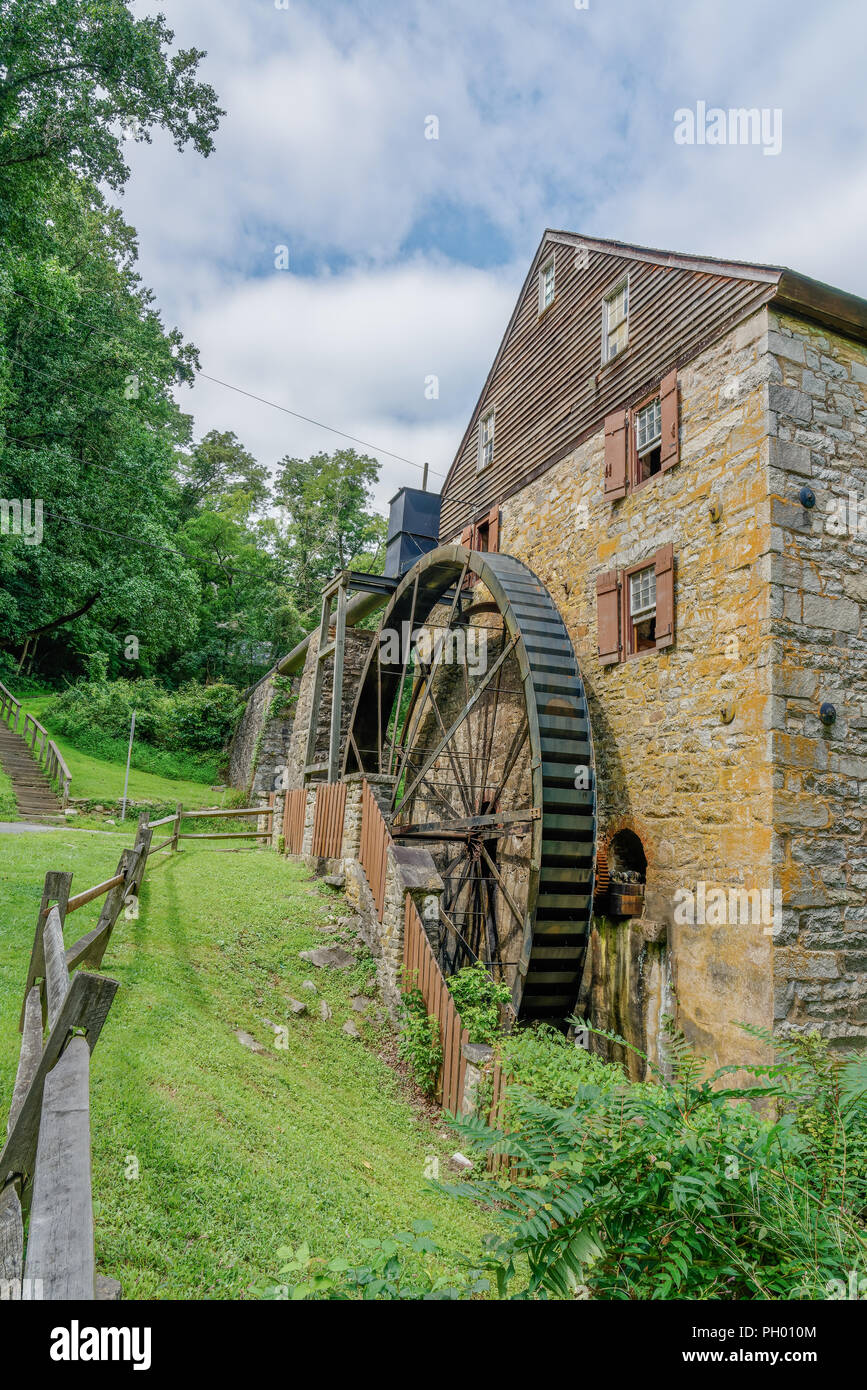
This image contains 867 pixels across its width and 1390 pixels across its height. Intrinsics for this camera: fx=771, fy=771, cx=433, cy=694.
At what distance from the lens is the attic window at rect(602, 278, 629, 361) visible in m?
9.11

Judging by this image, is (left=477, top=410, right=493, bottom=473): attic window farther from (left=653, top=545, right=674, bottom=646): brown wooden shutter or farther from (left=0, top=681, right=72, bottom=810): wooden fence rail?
(left=0, top=681, right=72, bottom=810): wooden fence rail

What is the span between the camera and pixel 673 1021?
22.0ft

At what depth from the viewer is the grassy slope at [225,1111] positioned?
125 inches

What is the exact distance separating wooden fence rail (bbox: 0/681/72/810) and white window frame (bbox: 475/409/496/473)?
11.4 metres

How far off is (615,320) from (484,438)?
3559 mm

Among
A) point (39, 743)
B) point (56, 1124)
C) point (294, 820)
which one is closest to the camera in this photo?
point (56, 1124)

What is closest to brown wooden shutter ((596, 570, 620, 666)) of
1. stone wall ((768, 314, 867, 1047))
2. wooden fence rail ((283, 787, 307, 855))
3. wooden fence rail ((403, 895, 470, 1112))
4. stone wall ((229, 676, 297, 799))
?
stone wall ((768, 314, 867, 1047))

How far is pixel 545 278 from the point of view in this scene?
1130cm

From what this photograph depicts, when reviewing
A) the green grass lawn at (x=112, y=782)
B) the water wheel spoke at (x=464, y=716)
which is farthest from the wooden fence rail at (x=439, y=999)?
the green grass lawn at (x=112, y=782)

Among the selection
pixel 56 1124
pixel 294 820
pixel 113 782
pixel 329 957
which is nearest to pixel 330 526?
pixel 113 782

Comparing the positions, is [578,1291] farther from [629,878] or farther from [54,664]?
[54,664]

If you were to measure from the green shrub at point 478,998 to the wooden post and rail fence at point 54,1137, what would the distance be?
10.8 feet

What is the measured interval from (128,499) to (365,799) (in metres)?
17.2

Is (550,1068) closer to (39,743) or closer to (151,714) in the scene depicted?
(39,743)
